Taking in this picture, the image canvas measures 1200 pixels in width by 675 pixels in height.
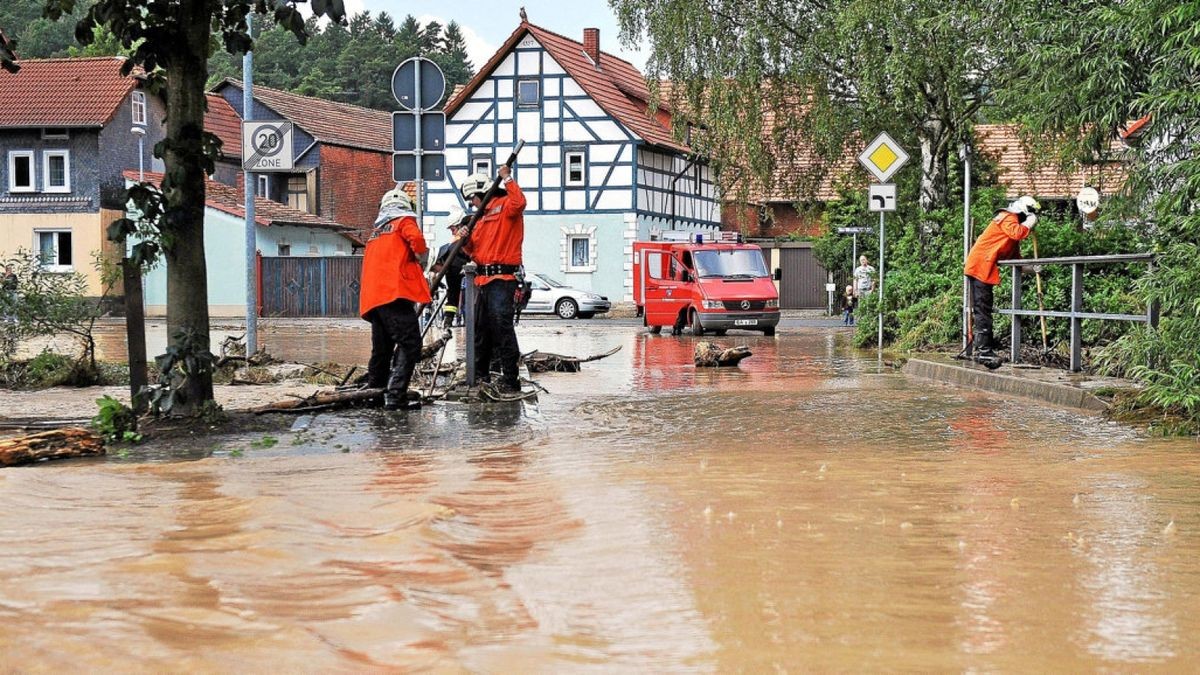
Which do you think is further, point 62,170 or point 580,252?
point 580,252

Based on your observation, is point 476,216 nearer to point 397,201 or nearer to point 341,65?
point 397,201

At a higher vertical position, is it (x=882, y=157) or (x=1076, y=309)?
(x=882, y=157)

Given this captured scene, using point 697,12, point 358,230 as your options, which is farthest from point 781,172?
point 358,230

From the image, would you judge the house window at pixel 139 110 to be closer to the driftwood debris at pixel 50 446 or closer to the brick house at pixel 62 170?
the brick house at pixel 62 170

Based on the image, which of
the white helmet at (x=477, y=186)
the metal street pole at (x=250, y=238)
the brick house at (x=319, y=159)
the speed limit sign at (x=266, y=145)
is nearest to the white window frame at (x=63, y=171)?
the brick house at (x=319, y=159)

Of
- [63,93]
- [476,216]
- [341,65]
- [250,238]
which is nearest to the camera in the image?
[476,216]

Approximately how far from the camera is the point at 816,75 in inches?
1073

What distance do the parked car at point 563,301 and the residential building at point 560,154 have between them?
581 cm

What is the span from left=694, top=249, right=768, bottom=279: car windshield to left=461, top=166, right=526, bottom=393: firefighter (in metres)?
18.5

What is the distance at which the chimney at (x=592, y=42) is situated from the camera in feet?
185

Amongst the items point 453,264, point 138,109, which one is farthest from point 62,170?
point 453,264

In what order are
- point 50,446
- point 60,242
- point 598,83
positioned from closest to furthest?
point 50,446 < point 60,242 < point 598,83

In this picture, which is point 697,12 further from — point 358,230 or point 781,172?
point 358,230

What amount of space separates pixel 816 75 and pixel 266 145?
13.9 meters
